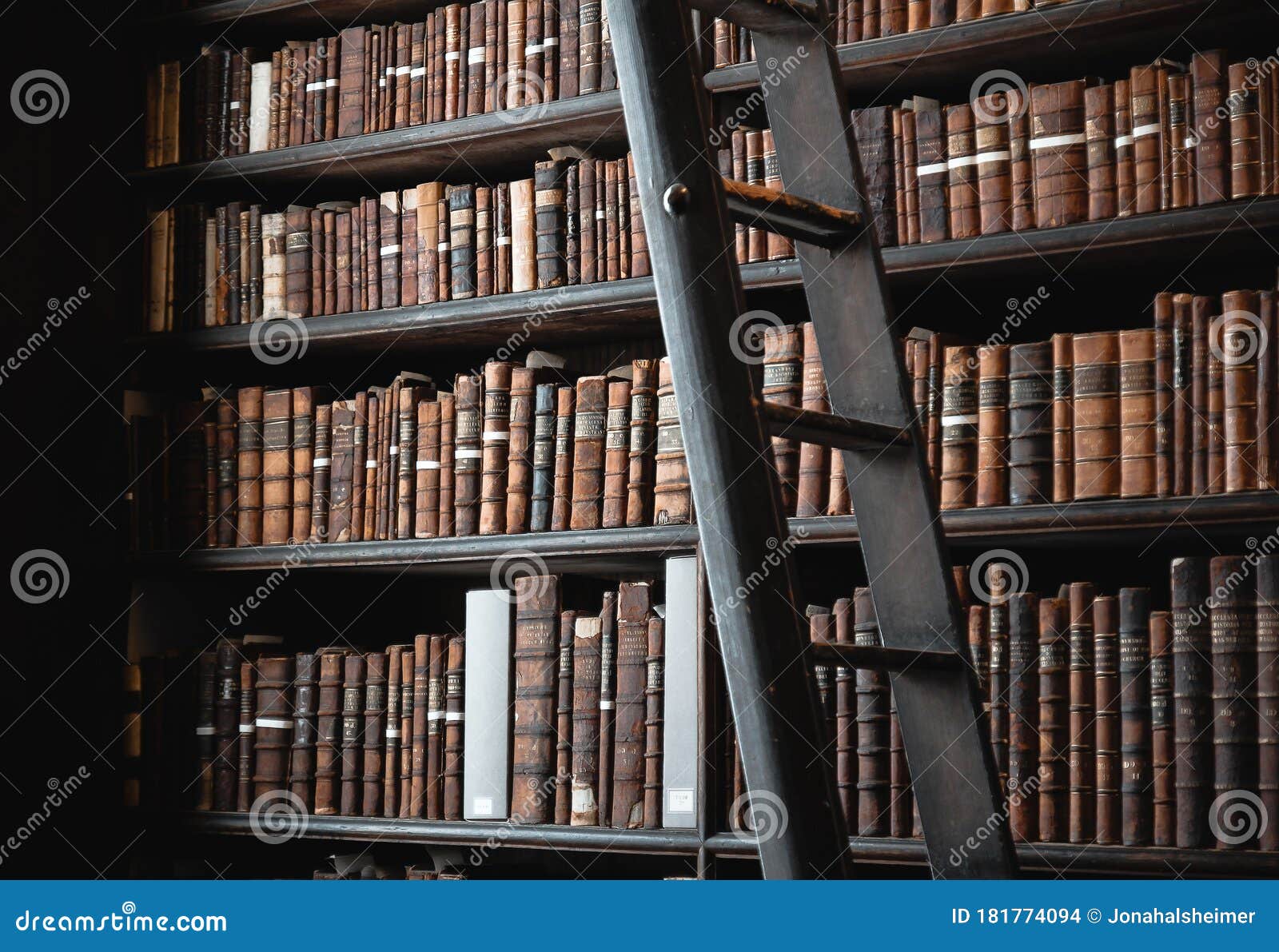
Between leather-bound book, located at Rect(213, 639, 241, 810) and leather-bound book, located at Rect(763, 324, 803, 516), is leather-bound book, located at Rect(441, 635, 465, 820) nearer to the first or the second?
leather-bound book, located at Rect(213, 639, 241, 810)

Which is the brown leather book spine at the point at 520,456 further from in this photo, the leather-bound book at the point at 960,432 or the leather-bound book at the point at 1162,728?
the leather-bound book at the point at 1162,728

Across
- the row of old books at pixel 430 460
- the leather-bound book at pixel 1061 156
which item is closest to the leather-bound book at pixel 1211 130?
the leather-bound book at pixel 1061 156

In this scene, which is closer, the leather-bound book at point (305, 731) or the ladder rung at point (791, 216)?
the ladder rung at point (791, 216)

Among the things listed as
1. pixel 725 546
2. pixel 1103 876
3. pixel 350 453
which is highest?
pixel 350 453

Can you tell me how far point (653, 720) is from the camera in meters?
2.00

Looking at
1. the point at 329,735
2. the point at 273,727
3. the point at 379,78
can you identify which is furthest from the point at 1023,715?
the point at 379,78

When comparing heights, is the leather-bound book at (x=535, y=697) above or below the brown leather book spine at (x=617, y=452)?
below

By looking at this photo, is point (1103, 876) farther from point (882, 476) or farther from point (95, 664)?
point (95, 664)

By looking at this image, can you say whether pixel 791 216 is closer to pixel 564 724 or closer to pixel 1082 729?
pixel 1082 729

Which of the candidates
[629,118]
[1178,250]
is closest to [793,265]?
[1178,250]

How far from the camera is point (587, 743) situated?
2041 millimetres

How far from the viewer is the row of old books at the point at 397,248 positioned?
2.14 metres

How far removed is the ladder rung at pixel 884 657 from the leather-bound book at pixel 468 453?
3.36 feet

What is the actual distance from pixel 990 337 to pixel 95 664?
153cm
